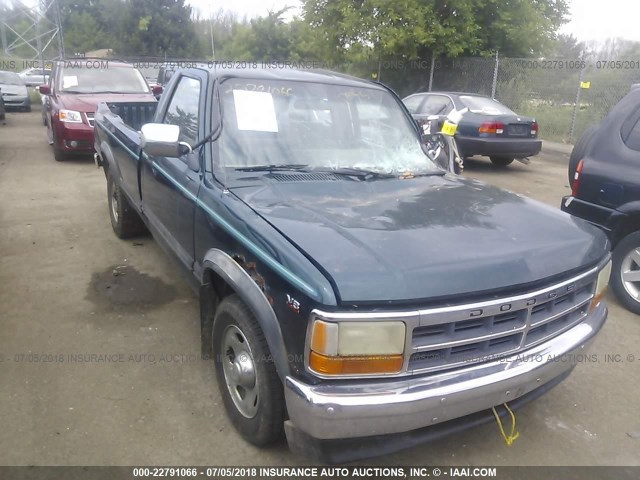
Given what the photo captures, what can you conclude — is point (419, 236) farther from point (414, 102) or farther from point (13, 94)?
point (13, 94)

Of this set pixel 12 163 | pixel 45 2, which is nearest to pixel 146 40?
pixel 45 2

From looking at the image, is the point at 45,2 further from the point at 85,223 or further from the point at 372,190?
the point at 372,190

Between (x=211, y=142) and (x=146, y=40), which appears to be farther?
(x=146, y=40)

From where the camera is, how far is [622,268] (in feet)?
14.7

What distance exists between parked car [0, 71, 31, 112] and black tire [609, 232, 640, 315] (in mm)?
18292

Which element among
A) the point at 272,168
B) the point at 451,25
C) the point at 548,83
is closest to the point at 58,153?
the point at 272,168

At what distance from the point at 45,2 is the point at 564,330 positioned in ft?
101

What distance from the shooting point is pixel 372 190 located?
307cm

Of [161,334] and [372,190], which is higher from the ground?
[372,190]

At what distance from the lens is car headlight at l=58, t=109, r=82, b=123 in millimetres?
9070

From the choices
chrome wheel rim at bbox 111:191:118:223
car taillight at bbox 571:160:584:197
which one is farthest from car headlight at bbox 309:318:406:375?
chrome wheel rim at bbox 111:191:118:223

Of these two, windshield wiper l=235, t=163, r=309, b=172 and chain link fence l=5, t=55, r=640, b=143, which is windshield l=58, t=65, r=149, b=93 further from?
windshield wiper l=235, t=163, r=309, b=172

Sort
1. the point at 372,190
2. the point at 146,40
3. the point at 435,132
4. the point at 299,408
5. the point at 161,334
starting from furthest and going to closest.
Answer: the point at 146,40 < the point at 435,132 < the point at 161,334 < the point at 372,190 < the point at 299,408

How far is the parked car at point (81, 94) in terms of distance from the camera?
9172mm
